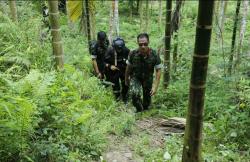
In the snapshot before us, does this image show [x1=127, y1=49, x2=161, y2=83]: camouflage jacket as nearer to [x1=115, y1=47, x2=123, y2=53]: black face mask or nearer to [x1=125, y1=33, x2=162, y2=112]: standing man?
[x1=125, y1=33, x2=162, y2=112]: standing man

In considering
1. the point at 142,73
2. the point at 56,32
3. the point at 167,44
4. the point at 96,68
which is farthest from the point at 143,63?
the point at 56,32

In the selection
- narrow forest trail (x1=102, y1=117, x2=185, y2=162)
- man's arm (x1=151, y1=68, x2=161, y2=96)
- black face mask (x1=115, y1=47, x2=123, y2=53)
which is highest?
black face mask (x1=115, y1=47, x2=123, y2=53)

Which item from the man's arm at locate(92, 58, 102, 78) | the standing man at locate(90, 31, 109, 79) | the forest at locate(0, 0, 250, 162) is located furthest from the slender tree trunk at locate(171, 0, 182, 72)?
the man's arm at locate(92, 58, 102, 78)

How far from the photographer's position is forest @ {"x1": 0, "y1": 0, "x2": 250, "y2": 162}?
338 cm

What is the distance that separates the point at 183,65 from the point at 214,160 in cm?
488

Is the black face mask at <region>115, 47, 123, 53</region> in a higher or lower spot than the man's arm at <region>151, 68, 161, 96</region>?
higher

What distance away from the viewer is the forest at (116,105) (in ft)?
11.1

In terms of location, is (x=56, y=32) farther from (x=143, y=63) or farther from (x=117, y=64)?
(x=117, y=64)

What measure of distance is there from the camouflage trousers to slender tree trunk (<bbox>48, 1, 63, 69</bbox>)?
5.44 feet

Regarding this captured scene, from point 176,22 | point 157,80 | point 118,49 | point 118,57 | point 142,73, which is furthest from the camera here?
point 176,22

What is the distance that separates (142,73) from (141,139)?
2.06 m

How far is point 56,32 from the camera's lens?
5.77 meters

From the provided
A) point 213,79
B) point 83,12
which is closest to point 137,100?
point 213,79

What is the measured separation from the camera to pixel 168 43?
7.51 metres
